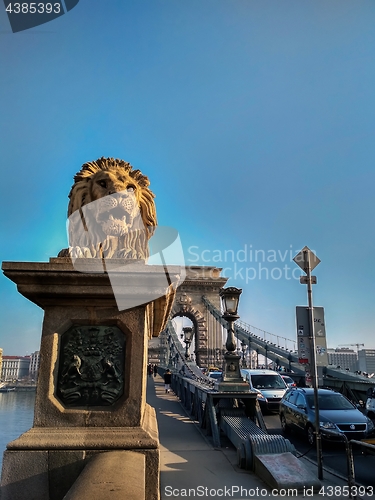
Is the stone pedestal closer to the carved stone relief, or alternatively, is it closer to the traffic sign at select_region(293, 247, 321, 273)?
the carved stone relief

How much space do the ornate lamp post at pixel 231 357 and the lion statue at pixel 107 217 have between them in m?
4.96

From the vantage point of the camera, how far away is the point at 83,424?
2.56m

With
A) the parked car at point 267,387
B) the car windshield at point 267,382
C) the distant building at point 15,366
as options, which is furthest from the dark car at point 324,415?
the distant building at point 15,366

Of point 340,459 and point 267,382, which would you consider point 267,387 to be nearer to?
point 267,382

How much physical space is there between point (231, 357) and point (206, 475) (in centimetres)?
329

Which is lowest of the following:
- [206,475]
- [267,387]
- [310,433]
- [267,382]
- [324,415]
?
[310,433]

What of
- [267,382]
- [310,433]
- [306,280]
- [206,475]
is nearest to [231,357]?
[310,433]

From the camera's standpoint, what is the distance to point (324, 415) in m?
8.07

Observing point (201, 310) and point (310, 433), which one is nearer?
point (310, 433)

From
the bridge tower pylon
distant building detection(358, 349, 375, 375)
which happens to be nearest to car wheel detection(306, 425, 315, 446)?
the bridge tower pylon

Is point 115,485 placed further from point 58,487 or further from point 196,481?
point 196,481

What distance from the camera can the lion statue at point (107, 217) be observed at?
2976mm

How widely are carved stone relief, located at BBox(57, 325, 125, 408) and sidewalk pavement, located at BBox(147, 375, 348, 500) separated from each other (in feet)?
5.88

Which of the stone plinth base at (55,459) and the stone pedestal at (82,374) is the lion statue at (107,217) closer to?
the stone pedestal at (82,374)
